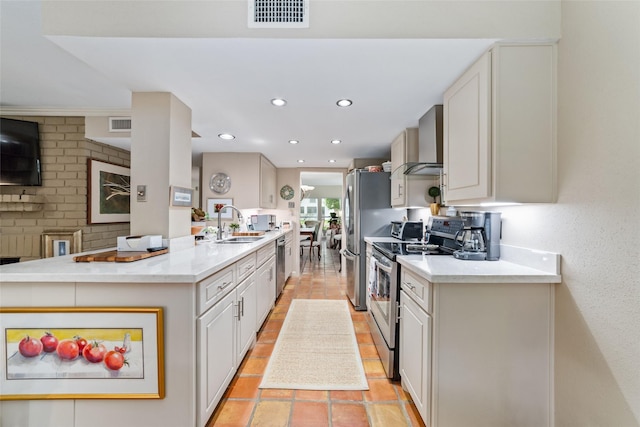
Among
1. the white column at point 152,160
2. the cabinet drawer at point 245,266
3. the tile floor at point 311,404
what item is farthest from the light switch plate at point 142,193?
the tile floor at point 311,404

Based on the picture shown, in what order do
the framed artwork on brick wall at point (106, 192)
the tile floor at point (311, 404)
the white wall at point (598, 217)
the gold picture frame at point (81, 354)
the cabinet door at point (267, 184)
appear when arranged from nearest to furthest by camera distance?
the white wall at point (598, 217)
the gold picture frame at point (81, 354)
the tile floor at point (311, 404)
the framed artwork on brick wall at point (106, 192)
the cabinet door at point (267, 184)

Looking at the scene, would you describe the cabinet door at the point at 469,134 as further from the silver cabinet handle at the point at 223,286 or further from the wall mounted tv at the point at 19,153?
the wall mounted tv at the point at 19,153

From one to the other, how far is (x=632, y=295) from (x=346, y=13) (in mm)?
1789

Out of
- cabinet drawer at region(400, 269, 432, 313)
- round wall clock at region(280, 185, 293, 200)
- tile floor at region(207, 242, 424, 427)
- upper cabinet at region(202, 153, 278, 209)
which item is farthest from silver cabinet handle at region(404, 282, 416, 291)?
round wall clock at region(280, 185, 293, 200)

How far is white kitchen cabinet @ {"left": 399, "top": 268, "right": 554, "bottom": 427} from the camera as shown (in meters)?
1.39

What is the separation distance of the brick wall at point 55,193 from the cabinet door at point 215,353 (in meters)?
2.25

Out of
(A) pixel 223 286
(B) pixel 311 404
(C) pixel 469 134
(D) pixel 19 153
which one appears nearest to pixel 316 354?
(B) pixel 311 404

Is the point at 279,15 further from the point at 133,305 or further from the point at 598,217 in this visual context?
the point at 598,217

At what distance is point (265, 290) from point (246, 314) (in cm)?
71

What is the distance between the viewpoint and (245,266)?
215 cm

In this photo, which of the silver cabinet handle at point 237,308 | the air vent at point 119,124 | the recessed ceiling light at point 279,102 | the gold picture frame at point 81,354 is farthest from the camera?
the air vent at point 119,124

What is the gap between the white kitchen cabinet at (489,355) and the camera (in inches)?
54.7

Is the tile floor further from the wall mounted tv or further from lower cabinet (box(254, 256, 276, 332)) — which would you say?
the wall mounted tv

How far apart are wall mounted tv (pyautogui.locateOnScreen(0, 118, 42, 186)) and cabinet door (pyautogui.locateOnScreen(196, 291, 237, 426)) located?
2726 mm
